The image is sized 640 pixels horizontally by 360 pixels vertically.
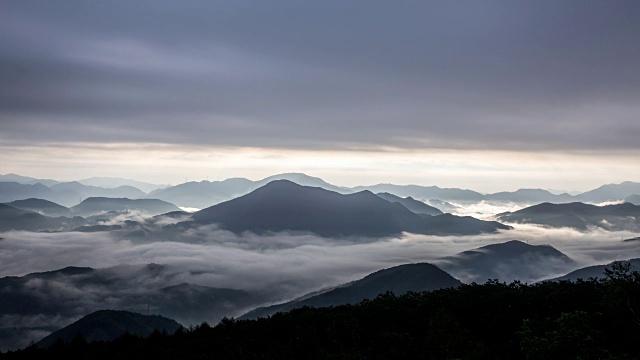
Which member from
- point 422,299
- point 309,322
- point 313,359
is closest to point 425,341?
point 313,359

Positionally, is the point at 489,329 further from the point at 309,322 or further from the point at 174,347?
the point at 174,347

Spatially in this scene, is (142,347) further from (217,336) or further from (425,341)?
(425,341)

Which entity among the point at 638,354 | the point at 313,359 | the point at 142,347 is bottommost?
the point at 142,347

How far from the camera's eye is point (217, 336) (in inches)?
2867

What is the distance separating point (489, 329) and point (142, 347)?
49394 mm

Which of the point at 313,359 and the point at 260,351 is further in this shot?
the point at 260,351

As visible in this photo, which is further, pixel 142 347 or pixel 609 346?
pixel 142 347

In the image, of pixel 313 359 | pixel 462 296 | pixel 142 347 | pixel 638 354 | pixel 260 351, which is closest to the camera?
pixel 638 354

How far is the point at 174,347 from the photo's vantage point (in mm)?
67375

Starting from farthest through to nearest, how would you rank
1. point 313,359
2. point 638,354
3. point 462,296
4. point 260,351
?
point 462,296, point 260,351, point 313,359, point 638,354

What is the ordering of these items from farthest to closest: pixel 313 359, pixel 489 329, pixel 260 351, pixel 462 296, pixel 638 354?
pixel 462 296 → pixel 489 329 → pixel 260 351 → pixel 313 359 → pixel 638 354

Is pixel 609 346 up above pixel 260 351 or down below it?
above

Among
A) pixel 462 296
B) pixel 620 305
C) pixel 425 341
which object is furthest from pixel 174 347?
pixel 620 305

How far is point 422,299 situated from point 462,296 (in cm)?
693
